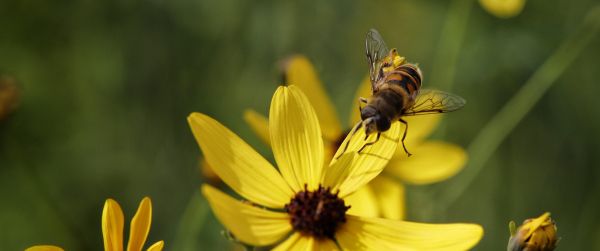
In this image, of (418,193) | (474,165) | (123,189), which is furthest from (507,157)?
(123,189)

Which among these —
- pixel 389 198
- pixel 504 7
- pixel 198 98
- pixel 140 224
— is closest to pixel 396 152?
pixel 389 198

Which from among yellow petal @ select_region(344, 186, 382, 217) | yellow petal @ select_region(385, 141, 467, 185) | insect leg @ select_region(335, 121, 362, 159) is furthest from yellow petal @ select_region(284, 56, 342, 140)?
insect leg @ select_region(335, 121, 362, 159)

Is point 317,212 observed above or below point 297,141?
below

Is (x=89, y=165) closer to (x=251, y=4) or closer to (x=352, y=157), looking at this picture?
(x=251, y=4)

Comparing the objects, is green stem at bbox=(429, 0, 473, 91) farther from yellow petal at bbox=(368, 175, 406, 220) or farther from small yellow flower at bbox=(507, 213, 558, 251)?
small yellow flower at bbox=(507, 213, 558, 251)

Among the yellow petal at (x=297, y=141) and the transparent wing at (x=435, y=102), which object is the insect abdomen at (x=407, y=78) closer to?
the transparent wing at (x=435, y=102)

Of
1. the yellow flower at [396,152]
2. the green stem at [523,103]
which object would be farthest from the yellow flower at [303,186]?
the green stem at [523,103]

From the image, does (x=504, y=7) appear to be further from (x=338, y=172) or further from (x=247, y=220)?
(x=247, y=220)
